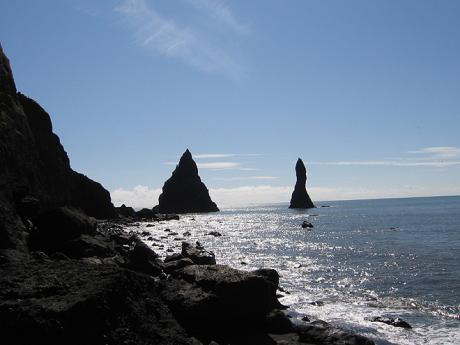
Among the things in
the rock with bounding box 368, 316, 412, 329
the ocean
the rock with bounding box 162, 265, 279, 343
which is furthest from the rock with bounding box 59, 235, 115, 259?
the rock with bounding box 368, 316, 412, 329

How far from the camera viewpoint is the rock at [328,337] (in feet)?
52.1

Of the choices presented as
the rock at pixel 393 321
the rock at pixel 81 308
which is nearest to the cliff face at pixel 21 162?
the rock at pixel 81 308

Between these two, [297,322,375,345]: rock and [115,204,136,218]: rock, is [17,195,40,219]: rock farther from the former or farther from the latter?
[115,204,136,218]: rock

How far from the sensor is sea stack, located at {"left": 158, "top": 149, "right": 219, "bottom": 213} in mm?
186500

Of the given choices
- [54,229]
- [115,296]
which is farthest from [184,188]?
[115,296]

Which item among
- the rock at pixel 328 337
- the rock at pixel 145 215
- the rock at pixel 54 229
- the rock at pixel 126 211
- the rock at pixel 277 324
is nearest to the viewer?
the rock at pixel 328 337

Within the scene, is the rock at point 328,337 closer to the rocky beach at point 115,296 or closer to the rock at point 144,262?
the rocky beach at point 115,296

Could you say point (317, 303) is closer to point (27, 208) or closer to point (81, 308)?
point (81, 308)

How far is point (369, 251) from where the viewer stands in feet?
161

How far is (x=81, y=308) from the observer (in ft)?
29.8

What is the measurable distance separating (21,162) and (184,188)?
14741cm

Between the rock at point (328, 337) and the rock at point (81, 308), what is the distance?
285 inches

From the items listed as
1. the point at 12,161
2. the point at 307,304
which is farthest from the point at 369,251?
the point at 12,161

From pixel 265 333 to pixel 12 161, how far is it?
29562 mm
